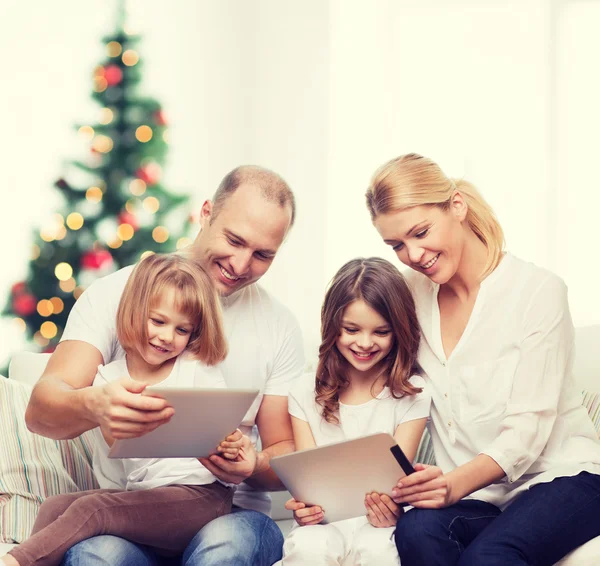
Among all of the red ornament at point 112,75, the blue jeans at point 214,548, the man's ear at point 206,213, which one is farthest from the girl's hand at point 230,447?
the red ornament at point 112,75

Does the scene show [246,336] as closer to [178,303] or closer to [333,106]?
[178,303]

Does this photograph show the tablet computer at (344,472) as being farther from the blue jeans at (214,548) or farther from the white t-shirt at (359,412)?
the white t-shirt at (359,412)

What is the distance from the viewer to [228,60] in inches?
207

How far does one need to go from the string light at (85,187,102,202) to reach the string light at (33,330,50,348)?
73 cm

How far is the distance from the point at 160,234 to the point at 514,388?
9.44ft

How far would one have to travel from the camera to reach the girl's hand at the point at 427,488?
1.68 metres

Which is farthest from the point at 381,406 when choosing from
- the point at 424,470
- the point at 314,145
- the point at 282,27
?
the point at 282,27

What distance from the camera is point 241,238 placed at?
2029 millimetres

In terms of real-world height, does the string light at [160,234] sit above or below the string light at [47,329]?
above

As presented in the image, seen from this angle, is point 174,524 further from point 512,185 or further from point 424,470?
point 512,185

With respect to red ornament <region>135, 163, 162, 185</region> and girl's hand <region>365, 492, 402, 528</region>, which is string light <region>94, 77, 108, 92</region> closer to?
red ornament <region>135, 163, 162, 185</region>

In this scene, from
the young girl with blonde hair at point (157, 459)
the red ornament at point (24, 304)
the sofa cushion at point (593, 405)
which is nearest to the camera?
the young girl with blonde hair at point (157, 459)

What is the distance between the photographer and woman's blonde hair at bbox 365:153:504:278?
76.0 inches

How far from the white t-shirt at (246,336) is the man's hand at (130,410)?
0.42 m
